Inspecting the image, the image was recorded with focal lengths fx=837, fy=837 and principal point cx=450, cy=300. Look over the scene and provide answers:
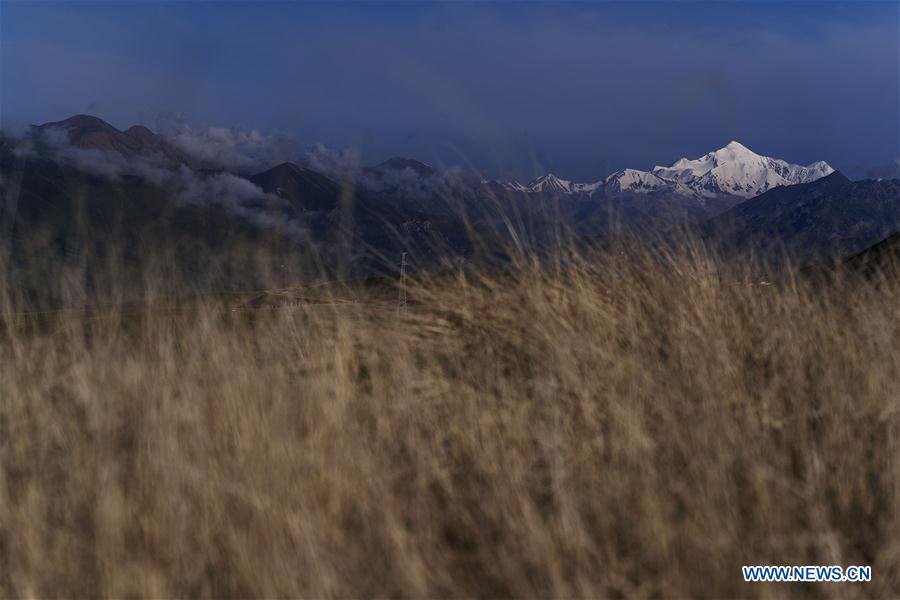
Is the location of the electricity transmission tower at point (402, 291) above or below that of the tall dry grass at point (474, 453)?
above

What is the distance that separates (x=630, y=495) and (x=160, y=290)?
440cm

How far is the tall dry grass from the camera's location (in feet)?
10.8

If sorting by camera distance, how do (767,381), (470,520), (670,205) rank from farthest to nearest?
1. (670,205)
2. (767,381)
3. (470,520)

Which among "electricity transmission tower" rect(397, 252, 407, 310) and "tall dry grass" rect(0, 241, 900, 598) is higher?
"electricity transmission tower" rect(397, 252, 407, 310)

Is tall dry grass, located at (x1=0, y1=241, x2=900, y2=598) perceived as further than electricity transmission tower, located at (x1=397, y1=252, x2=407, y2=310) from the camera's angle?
No

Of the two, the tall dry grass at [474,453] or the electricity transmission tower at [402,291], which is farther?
the electricity transmission tower at [402,291]

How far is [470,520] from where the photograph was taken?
3568 mm

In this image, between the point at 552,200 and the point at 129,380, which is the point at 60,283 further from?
the point at 552,200

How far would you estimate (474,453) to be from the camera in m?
4.11

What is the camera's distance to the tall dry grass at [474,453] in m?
3.29

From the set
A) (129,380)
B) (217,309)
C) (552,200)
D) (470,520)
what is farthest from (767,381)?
(217,309)

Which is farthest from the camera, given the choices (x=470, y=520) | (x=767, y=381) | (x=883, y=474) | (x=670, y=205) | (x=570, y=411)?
(x=670, y=205)

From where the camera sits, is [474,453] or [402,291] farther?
[402,291]

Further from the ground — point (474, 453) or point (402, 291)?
point (402, 291)
